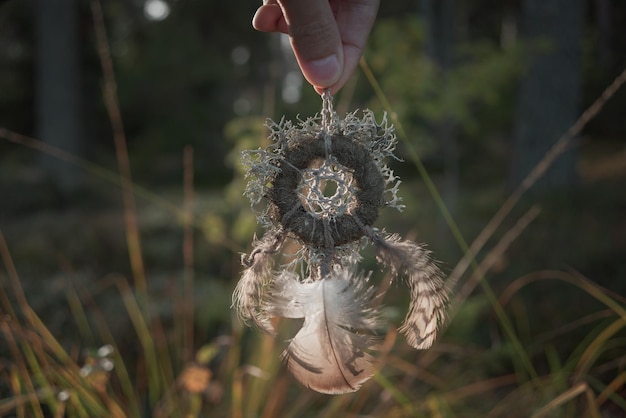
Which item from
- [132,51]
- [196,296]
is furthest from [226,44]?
[196,296]

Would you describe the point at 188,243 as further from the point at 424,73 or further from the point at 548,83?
the point at 548,83

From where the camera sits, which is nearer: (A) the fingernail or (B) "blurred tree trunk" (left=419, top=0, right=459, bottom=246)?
(A) the fingernail

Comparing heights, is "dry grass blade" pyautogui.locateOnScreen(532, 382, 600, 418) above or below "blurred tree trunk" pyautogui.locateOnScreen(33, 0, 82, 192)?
below

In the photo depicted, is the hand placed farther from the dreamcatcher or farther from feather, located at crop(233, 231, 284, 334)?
feather, located at crop(233, 231, 284, 334)

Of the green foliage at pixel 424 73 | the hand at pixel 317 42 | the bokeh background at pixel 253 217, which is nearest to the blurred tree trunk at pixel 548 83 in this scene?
the bokeh background at pixel 253 217

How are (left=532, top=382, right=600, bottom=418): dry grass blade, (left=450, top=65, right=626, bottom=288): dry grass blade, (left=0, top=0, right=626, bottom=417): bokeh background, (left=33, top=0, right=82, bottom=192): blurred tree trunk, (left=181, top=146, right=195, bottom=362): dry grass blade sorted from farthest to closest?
(left=33, top=0, right=82, bottom=192): blurred tree trunk, (left=0, top=0, right=626, bottom=417): bokeh background, (left=181, top=146, right=195, bottom=362): dry grass blade, (left=450, top=65, right=626, bottom=288): dry grass blade, (left=532, top=382, right=600, bottom=418): dry grass blade

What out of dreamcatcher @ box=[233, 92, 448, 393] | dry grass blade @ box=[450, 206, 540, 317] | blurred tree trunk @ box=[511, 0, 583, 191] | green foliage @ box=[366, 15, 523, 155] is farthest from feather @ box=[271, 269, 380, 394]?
blurred tree trunk @ box=[511, 0, 583, 191]
